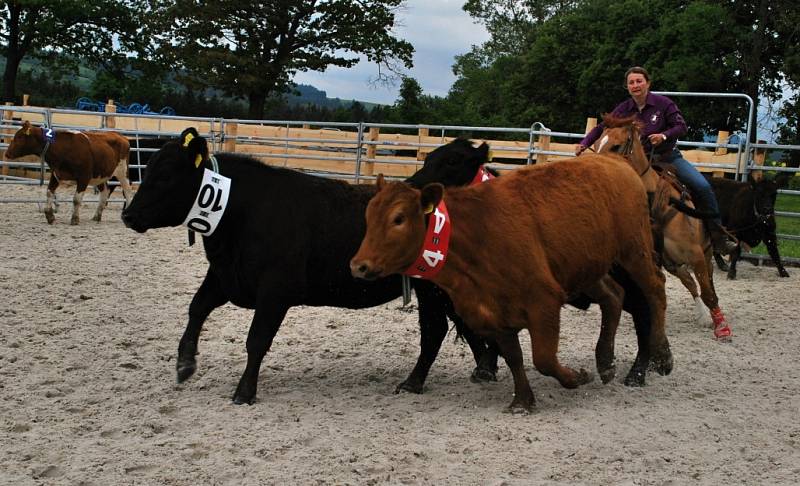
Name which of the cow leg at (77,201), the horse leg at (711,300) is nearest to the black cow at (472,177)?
the horse leg at (711,300)

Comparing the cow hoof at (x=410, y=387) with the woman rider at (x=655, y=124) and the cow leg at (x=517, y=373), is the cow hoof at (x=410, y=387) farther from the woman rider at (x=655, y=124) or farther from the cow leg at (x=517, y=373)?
the woman rider at (x=655, y=124)

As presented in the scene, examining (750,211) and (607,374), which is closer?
(607,374)

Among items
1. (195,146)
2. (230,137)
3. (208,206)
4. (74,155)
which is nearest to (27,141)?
(74,155)

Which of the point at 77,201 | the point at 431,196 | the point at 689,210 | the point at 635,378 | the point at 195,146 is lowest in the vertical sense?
the point at 635,378

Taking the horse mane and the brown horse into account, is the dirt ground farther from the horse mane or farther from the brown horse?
the horse mane

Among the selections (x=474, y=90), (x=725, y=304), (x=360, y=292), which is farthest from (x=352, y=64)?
(x=360, y=292)

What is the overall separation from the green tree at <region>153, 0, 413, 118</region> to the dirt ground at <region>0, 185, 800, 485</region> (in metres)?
26.4

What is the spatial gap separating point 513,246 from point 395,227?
666 mm

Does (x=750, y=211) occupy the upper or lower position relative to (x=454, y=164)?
lower

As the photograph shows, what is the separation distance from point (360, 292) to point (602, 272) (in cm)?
141

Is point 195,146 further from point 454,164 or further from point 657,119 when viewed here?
point 657,119

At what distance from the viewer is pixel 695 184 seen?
24.5 feet

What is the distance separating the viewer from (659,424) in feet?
15.0

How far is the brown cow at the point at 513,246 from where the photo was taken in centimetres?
439
